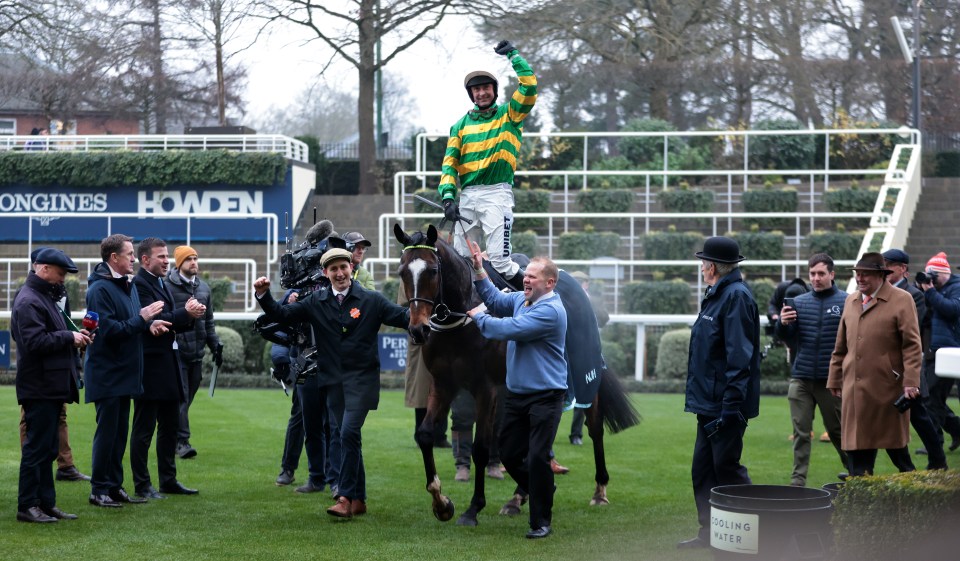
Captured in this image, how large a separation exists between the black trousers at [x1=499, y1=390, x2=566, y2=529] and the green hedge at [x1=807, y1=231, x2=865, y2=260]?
1235 centimetres

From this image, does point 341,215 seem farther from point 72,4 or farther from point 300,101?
point 300,101

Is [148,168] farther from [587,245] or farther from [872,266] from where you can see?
[872,266]

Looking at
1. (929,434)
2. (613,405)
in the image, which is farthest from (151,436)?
(929,434)

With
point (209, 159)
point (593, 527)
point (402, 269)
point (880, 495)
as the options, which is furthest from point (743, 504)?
point (209, 159)

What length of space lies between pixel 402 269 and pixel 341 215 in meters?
17.1

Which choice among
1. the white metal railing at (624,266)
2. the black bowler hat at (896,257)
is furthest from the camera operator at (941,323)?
the white metal railing at (624,266)

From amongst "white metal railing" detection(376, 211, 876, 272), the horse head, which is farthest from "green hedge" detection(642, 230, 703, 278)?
the horse head

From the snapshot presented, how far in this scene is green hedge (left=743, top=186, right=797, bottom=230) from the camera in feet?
65.4

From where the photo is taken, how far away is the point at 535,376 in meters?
6.92

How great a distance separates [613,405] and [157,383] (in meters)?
3.37

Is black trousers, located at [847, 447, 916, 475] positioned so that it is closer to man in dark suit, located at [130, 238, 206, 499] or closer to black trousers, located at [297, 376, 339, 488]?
black trousers, located at [297, 376, 339, 488]

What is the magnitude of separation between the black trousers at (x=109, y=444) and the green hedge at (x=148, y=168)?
15.4 meters

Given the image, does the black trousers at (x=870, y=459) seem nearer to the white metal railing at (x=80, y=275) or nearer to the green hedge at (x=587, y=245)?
the green hedge at (x=587, y=245)

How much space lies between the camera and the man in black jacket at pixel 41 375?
709 cm
